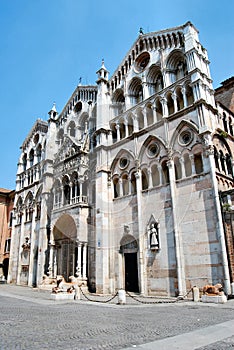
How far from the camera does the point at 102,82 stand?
2670 cm

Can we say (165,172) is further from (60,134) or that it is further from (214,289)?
(60,134)

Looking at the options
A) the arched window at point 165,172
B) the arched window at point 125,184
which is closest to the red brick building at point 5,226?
the arched window at point 125,184

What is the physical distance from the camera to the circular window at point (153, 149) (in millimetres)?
19870

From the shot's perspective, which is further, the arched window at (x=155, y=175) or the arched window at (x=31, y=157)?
the arched window at (x=31, y=157)

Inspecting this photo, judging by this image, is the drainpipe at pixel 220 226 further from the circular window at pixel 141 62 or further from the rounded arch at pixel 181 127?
the circular window at pixel 141 62

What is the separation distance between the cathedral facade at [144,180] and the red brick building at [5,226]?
8.60m

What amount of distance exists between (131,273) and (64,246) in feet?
26.6

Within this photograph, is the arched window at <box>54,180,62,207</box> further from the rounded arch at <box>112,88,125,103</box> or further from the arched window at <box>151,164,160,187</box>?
the arched window at <box>151,164,160,187</box>

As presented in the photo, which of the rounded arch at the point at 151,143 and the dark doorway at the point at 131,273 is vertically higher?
the rounded arch at the point at 151,143

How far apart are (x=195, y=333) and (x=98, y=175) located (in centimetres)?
1707

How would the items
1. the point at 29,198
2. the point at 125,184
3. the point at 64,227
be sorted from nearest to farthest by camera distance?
the point at 125,184
the point at 64,227
the point at 29,198

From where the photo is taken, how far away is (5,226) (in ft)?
→ 131

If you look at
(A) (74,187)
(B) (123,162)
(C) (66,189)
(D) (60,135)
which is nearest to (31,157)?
(D) (60,135)

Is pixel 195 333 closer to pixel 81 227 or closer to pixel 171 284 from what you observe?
pixel 171 284
